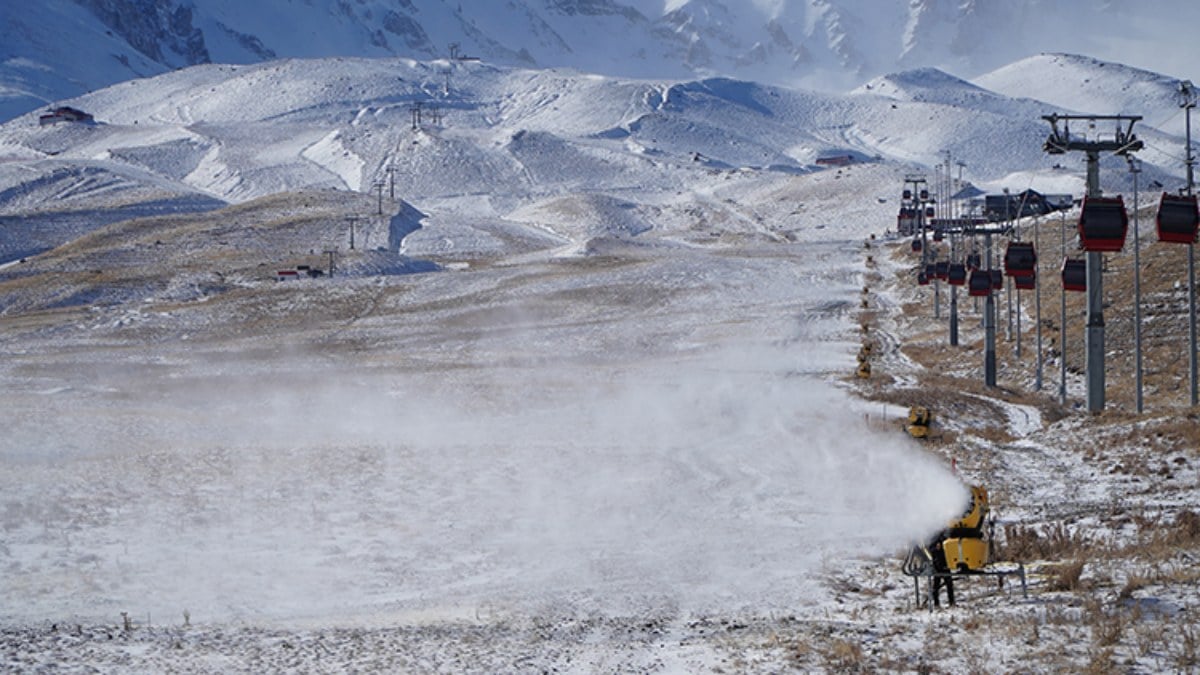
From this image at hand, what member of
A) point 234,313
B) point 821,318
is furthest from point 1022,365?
point 234,313

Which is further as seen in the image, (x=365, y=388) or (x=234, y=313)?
(x=234, y=313)

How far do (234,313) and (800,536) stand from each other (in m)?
69.0

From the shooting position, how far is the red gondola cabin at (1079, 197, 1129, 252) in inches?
1296

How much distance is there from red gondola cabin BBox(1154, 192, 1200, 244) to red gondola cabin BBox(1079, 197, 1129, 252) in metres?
1.00

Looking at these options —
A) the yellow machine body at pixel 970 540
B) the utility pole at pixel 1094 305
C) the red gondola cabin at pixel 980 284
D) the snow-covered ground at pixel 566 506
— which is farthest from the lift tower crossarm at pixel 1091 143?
the yellow machine body at pixel 970 540

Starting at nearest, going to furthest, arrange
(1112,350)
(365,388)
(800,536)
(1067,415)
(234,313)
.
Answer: (800,536)
(1067,415)
(365,388)
(1112,350)
(234,313)

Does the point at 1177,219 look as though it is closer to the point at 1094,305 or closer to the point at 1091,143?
the point at 1091,143

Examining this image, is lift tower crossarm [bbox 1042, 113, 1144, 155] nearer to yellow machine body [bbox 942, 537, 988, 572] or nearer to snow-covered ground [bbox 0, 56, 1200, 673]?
snow-covered ground [bbox 0, 56, 1200, 673]

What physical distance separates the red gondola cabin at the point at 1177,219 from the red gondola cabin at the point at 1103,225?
1.00 metres

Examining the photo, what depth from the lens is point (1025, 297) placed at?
262ft

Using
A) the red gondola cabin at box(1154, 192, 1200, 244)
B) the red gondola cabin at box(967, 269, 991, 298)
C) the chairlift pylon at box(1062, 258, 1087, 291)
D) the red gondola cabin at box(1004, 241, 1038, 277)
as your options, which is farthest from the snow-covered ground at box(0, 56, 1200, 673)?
the red gondola cabin at box(1154, 192, 1200, 244)

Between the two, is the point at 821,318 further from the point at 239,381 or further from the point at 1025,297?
the point at 239,381

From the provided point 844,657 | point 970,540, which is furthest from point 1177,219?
point 844,657

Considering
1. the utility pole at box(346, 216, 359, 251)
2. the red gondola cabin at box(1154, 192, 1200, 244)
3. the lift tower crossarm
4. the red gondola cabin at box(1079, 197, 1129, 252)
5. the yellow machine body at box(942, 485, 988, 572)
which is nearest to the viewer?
the yellow machine body at box(942, 485, 988, 572)
